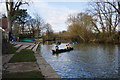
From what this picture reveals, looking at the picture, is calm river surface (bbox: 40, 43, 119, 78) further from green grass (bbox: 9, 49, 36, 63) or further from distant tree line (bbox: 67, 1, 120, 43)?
distant tree line (bbox: 67, 1, 120, 43)

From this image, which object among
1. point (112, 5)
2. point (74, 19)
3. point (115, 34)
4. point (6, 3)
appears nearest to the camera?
point (6, 3)

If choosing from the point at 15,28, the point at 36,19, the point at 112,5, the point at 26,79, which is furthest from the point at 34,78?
the point at 36,19

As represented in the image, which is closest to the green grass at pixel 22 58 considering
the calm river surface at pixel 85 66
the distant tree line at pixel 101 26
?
the calm river surface at pixel 85 66

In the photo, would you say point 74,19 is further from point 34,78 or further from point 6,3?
point 34,78

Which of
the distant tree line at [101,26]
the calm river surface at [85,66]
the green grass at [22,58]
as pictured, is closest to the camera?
the calm river surface at [85,66]

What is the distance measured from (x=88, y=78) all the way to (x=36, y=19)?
5949 centimetres

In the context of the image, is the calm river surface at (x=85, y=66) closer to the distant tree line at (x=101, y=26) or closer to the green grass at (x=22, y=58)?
the green grass at (x=22, y=58)

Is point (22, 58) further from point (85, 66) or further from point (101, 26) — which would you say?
point (101, 26)

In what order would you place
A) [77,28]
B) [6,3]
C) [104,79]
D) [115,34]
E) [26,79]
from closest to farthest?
[26,79], [104,79], [6,3], [115,34], [77,28]

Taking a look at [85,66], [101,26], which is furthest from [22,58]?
[101,26]

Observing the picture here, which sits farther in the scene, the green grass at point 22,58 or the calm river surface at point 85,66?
the green grass at point 22,58

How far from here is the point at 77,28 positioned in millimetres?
51000

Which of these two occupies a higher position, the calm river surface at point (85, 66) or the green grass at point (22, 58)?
the green grass at point (22, 58)

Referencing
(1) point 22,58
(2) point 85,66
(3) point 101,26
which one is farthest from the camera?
(3) point 101,26
